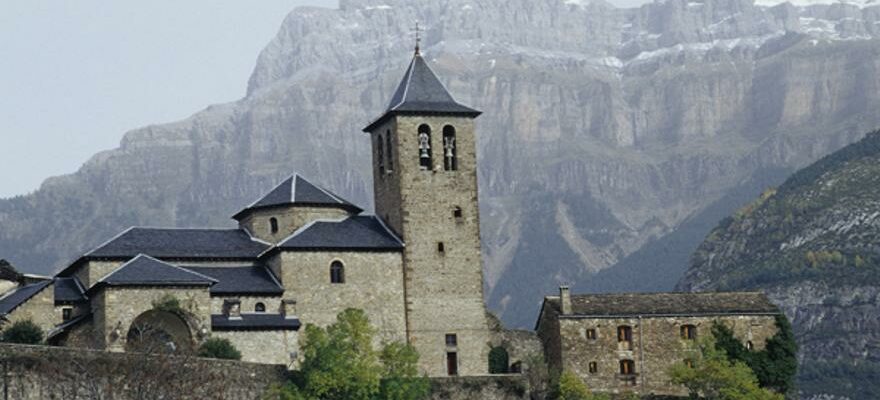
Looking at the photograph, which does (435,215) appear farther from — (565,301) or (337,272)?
(565,301)

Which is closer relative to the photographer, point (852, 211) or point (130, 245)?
point (130, 245)

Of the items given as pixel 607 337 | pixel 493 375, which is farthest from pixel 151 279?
pixel 607 337

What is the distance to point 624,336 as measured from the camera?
282 feet

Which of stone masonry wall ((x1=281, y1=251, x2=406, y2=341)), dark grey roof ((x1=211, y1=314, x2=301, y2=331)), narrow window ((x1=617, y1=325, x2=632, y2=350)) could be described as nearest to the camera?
dark grey roof ((x1=211, y1=314, x2=301, y2=331))

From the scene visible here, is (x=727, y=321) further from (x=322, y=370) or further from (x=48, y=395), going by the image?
(x=48, y=395)

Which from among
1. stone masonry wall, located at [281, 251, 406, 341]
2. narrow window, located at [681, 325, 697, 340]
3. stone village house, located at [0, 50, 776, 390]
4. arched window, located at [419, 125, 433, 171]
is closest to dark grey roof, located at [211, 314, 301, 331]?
stone village house, located at [0, 50, 776, 390]

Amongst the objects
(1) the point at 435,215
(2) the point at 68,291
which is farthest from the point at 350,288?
(2) the point at 68,291

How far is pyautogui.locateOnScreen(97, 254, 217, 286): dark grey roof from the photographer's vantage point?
77.8 meters

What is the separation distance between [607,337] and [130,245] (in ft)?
72.2

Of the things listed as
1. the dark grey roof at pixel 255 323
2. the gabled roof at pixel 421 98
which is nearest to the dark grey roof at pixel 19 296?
the dark grey roof at pixel 255 323

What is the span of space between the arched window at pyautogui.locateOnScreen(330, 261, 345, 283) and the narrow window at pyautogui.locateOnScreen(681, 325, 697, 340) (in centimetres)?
1591

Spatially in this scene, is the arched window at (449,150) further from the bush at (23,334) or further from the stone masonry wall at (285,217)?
the bush at (23,334)

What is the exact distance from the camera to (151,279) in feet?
257

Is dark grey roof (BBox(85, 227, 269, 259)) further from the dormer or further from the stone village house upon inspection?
the dormer
